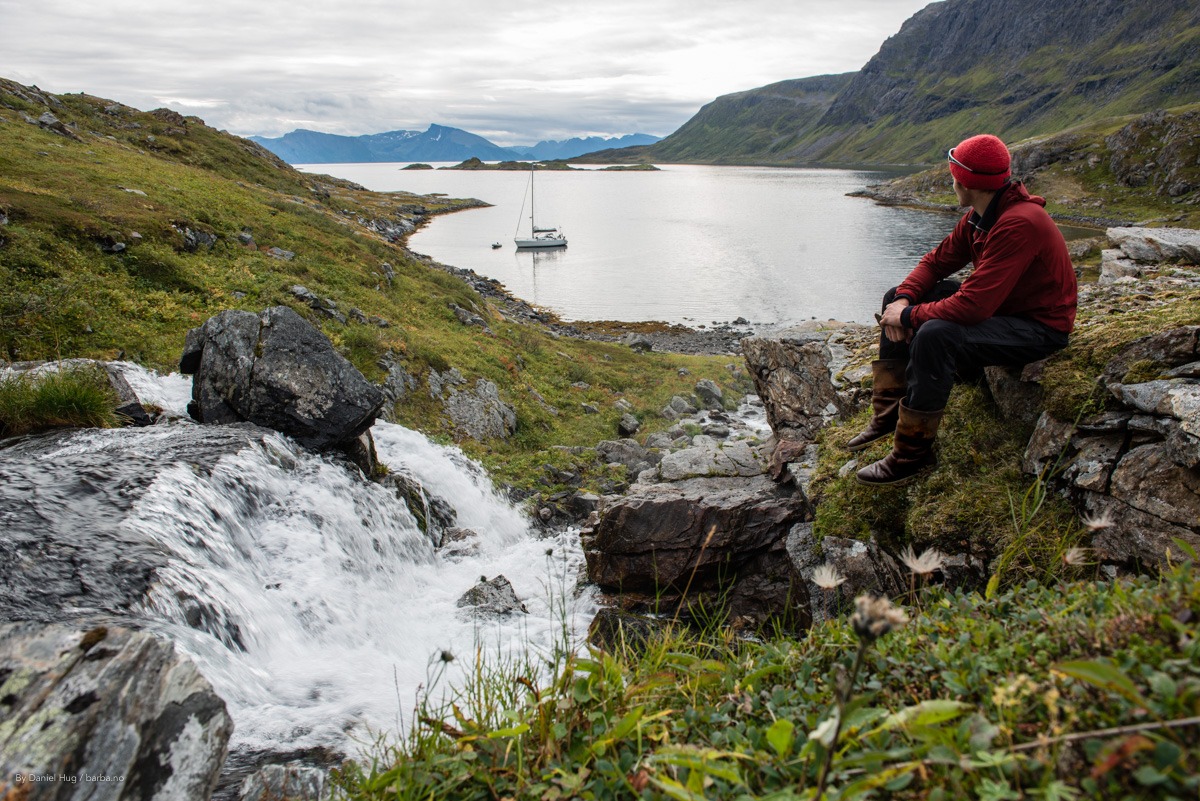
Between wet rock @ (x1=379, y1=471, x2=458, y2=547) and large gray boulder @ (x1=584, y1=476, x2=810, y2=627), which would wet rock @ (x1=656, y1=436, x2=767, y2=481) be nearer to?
large gray boulder @ (x1=584, y1=476, x2=810, y2=627)

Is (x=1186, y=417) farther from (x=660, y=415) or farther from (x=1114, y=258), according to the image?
(x=660, y=415)

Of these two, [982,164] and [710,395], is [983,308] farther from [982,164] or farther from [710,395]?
[710,395]

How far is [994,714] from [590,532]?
868 cm

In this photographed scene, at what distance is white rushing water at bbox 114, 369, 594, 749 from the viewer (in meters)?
6.55

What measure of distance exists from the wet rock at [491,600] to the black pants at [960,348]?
6.59m

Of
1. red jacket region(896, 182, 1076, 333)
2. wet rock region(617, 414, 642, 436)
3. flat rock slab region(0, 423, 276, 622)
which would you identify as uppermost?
red jacket region(896, 182, 1076, 333)

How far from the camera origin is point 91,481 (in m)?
8.16

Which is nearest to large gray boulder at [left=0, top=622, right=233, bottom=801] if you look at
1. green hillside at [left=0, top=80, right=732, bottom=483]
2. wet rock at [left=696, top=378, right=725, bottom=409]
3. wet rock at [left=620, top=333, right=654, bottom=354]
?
green hillside at [left=0, top=80, right=732, bottom=483]

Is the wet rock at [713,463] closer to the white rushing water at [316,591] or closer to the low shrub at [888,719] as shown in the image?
the white rushing water at [316,591]

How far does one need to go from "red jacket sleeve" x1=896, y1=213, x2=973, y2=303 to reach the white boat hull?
271 ft

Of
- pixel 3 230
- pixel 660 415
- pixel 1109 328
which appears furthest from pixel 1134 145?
pixel 3 230

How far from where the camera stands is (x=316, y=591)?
9.15 meters

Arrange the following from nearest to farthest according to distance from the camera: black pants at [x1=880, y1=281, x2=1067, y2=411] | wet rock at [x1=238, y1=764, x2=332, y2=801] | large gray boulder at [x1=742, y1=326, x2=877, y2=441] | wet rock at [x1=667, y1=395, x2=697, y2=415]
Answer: wet rock at [x1=238, y1=764, x2=332, y2=801] → black pants at [x1=880, y1=281, x2=1067, y2=411] → large gray boulder at [x1=742, y1=326, x2=877, y2=441] → wet rock at [x1=667, y1=395, x2=697, y2=415]

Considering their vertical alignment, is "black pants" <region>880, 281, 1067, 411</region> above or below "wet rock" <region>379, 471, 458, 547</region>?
above
